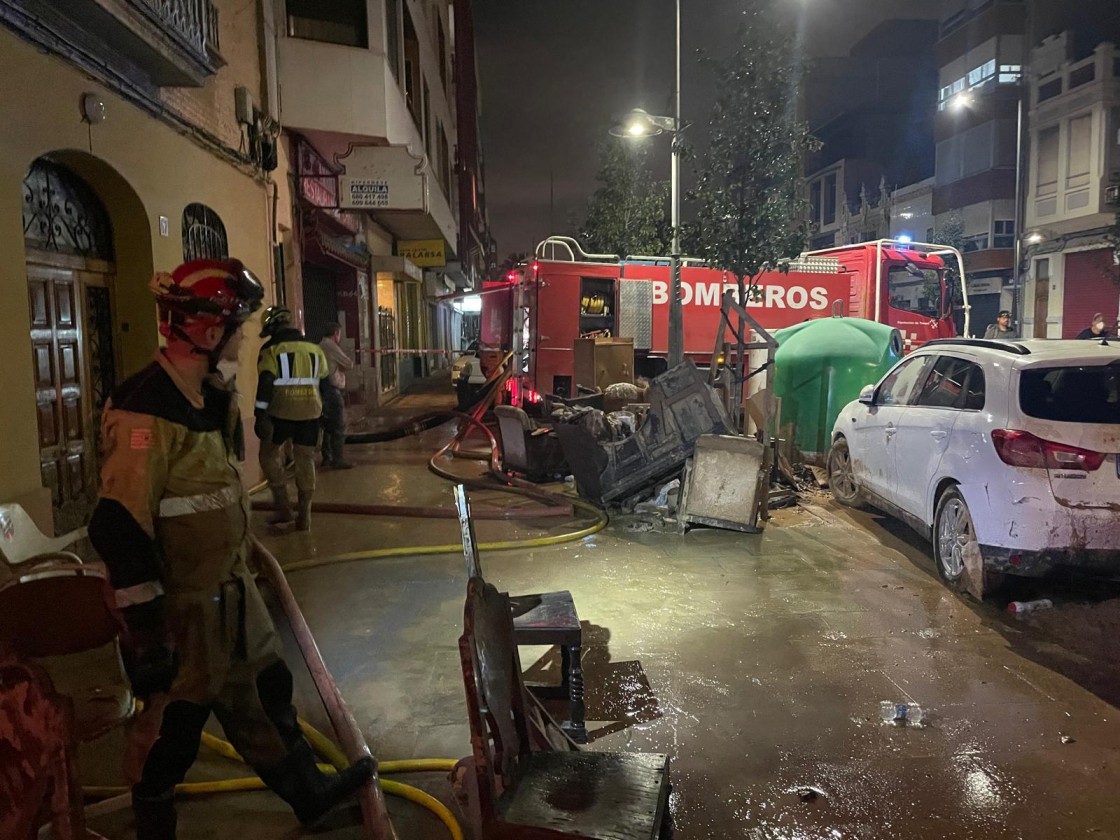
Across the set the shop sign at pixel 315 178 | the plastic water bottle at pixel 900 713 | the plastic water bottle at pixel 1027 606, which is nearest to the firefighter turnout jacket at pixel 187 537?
the plastic water bottle at pixel 900 713

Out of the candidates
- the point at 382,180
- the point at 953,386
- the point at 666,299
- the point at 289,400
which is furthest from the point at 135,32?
the point at 666,299

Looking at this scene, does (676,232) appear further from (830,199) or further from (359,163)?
(830,199)

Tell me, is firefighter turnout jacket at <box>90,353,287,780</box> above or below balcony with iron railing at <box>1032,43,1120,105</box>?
below

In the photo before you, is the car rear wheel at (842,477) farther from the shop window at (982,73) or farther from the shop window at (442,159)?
the shop window at (982,73)

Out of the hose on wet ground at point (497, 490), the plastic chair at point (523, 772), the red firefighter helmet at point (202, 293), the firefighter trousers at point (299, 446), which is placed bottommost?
the hose on wet ground at point (497, 490)

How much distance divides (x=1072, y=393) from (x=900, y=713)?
8.52 feet

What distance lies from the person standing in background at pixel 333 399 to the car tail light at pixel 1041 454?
729cm

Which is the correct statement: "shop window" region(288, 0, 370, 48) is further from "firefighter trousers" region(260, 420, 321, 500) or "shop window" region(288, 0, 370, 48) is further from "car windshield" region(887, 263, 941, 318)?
"car windshield" region(887, 263, 941, 318)

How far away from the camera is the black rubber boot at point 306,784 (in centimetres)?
264

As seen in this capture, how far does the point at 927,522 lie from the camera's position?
5.74 m

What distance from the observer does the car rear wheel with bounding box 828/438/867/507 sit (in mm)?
7805

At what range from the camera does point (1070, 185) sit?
2853cm

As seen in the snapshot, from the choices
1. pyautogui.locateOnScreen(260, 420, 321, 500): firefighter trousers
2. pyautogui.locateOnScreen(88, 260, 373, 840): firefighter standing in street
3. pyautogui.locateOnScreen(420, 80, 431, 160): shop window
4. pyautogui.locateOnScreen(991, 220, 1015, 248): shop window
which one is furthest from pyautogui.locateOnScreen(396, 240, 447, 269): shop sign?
pyautogui.locateOnScreen(991, 220, 1015, 248): shop window

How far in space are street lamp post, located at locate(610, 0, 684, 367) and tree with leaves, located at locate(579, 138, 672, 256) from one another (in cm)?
1245
